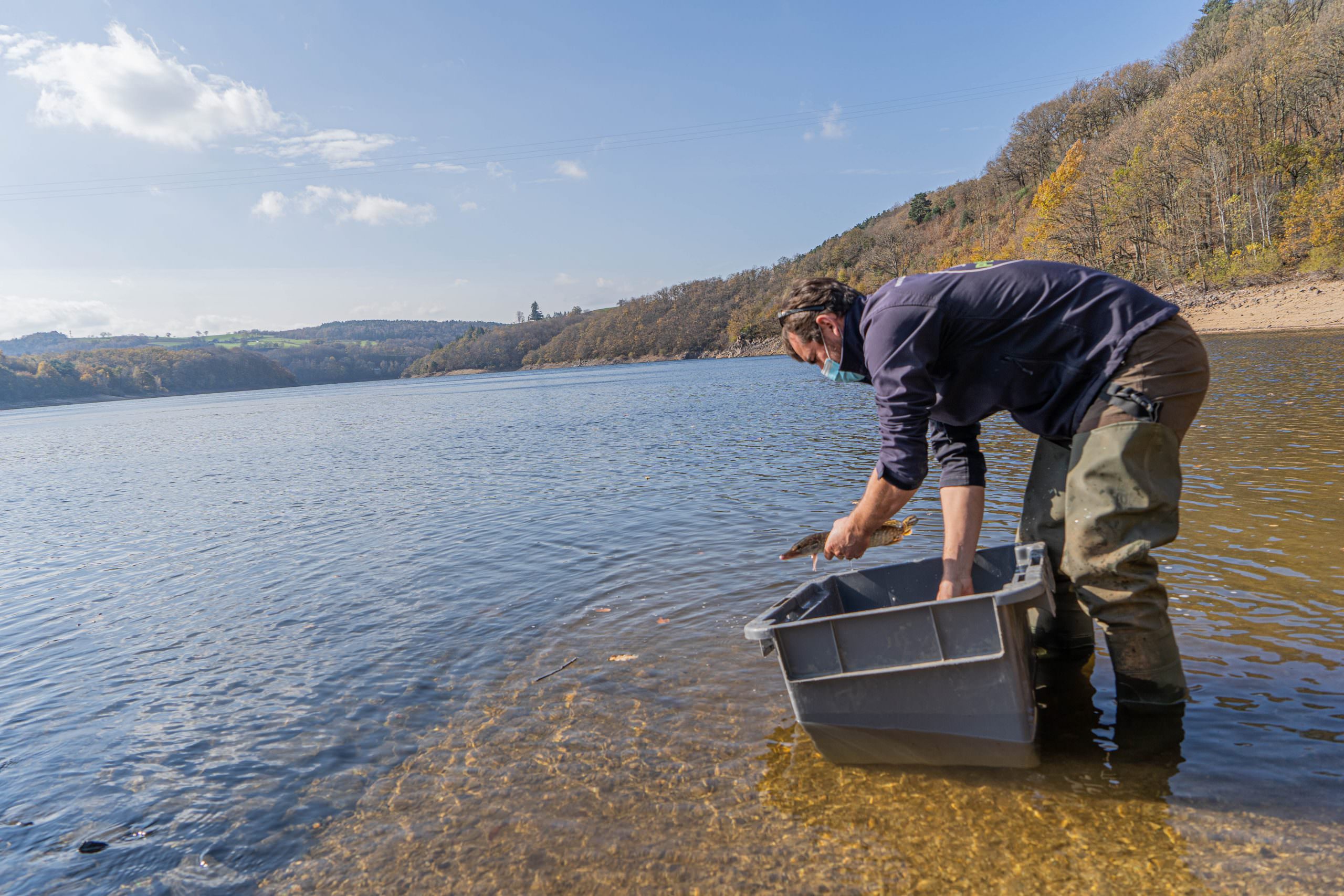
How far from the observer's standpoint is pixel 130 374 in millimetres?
141250

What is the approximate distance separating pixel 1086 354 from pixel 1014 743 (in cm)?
188

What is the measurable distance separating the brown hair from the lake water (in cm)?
230

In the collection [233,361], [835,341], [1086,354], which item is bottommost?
[1086,354]

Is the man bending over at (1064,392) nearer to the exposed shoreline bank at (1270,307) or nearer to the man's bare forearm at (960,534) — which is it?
the man's bare forearm at (960,534)

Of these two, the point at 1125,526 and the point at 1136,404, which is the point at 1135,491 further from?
the point at 1136,404

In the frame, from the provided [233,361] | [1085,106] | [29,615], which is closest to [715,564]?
[29,615]

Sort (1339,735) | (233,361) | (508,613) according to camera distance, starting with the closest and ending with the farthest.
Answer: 1. (1339,735)
2. (508,613)
3. (233,361)

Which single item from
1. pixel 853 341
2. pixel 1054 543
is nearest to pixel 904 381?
pixel 853 341

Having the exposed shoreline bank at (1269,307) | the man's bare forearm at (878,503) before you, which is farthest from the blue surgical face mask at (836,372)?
the exposed shoreline bank at (1269,307)

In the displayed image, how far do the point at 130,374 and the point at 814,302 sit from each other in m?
176

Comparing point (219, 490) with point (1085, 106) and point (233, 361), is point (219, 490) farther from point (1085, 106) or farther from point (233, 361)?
point (233, 361)

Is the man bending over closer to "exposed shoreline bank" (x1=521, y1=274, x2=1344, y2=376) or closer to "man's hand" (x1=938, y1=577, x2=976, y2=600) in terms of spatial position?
"man's hand" (x1=938, y1=577, x2=976, y2=600)

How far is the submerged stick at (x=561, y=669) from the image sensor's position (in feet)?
17.7

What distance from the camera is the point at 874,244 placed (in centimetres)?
14138
